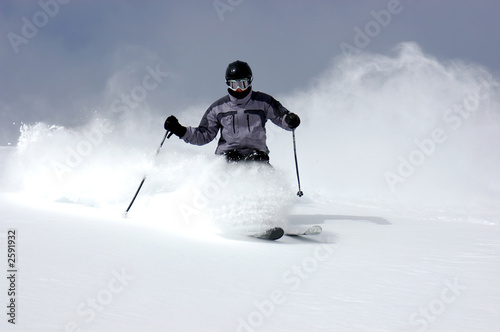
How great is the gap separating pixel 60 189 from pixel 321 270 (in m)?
4.31

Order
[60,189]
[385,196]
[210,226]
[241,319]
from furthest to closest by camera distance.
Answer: [385,196] < [60,189] < [210,226] < [241,319]

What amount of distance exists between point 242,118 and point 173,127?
78 cm

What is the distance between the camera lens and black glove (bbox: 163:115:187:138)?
181 inches

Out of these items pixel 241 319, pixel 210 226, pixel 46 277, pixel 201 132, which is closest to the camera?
pixel 241 319

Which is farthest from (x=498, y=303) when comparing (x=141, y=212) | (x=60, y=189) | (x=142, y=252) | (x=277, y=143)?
(x=277, y=143)

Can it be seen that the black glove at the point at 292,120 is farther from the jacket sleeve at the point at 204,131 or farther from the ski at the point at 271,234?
the ski at the point at 271,234

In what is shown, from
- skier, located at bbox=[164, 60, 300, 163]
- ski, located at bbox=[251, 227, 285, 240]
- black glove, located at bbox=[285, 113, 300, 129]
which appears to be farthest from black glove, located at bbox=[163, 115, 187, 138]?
ski, located at bbox=[251, 227, 285, 240]

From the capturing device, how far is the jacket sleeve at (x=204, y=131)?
4.83 metres

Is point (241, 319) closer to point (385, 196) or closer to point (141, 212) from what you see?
point (141, 212)

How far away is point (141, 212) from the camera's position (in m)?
4.52

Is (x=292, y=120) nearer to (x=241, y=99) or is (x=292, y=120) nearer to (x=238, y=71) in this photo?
(x=241, y=99)

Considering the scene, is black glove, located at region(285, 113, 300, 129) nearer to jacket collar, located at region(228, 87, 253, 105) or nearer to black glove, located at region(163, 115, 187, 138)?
jacket collar, located at region(228, 87, 253, 105)

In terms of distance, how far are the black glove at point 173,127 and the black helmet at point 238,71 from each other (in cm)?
77

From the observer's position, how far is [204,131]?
489cm
